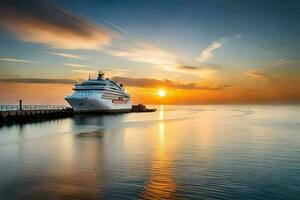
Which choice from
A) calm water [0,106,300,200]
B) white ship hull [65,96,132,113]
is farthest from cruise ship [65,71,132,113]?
calm water [0,106,300,200]

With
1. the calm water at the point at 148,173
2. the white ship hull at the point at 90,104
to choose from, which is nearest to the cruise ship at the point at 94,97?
the white ship hull at the point at 90,104

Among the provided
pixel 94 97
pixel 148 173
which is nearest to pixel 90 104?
pixel 94 97

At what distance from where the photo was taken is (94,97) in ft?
347

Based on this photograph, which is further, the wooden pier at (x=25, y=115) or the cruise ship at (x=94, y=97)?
the cruise ship at (x=94, y=97)

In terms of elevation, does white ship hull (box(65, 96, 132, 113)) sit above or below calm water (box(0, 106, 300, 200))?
above

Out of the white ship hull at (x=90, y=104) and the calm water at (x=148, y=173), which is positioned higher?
the white ship hull at (x=90, y=104)

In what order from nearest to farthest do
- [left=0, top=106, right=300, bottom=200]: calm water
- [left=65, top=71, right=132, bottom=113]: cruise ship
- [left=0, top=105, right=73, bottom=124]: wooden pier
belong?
1. [left=0, top=106, right=300, bottom=200]: calm water
2. [left=0, top=105, right=73, bottom=124]: wooden pier
3. [left=65, top=71, right=132, bottom=113]: cruise ship

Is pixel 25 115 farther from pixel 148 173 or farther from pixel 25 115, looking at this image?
pixel 148 173

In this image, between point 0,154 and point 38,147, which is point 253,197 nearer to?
point 0,154

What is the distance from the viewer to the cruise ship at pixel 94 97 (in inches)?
4109

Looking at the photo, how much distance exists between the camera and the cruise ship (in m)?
104

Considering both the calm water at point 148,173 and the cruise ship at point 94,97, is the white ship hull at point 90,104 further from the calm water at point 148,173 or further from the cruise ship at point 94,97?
the calm water at point 148,173

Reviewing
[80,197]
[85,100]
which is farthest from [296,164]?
[85,100]

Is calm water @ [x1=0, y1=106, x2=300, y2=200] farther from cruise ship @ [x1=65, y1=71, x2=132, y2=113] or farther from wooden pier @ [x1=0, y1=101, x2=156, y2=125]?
cruise ship @ [x1=65, y1=71, x2=132, y2=113]
